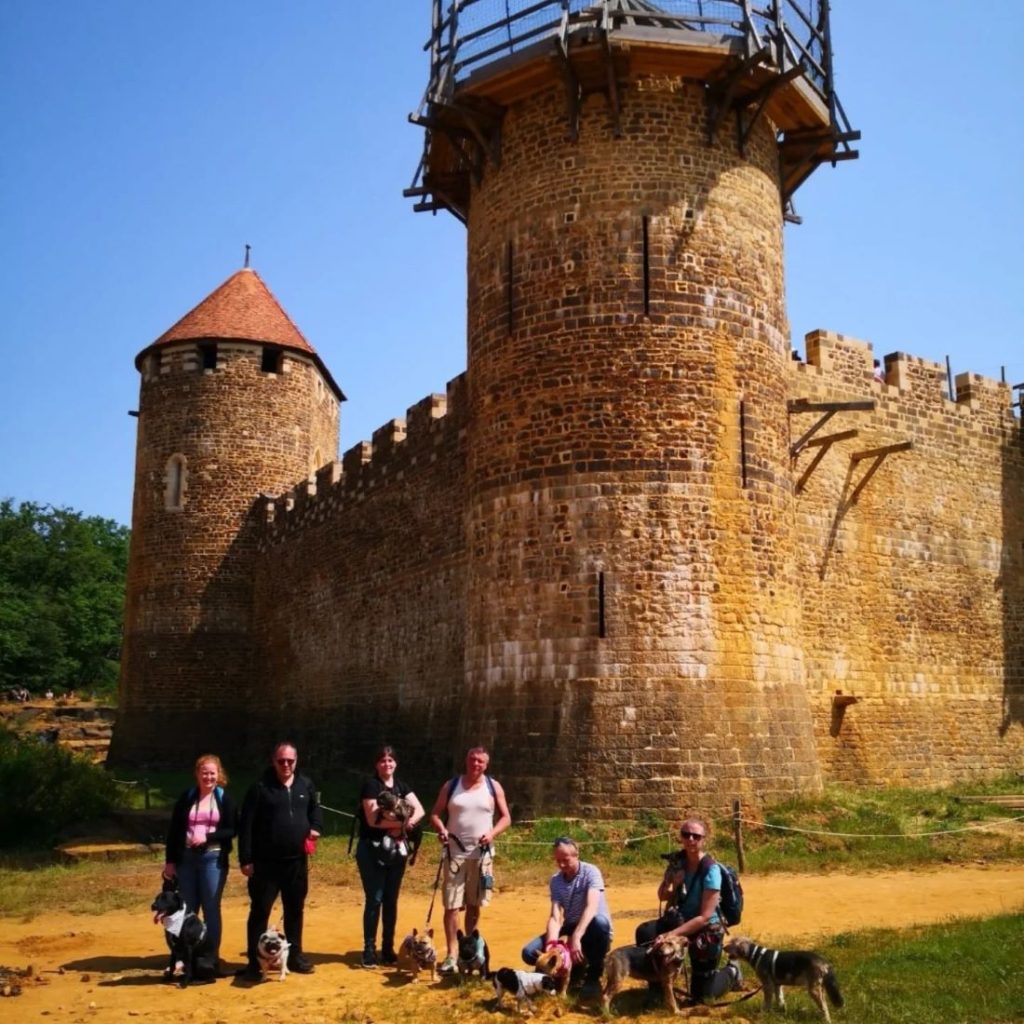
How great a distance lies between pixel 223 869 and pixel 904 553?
13150 millimetres

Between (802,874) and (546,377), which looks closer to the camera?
(802,874)

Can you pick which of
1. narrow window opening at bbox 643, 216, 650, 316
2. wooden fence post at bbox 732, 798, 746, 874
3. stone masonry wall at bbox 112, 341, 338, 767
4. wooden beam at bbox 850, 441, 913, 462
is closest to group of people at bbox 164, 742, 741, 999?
wooden fence post at bbox 732, 798, 746, 874

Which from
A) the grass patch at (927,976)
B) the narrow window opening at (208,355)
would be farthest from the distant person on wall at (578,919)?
the narrow window opening at (208,355)

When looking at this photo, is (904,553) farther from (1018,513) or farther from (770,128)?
(770,128)

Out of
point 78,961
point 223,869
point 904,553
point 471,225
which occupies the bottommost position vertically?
point 78,961

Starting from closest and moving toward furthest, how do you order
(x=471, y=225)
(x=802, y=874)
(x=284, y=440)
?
(x=802, y=874) → (x=471, y=225) → (x=284, y=440)

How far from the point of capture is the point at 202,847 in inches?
291

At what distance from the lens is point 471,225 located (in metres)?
15.5

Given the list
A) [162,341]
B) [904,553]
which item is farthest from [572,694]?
[162,341]

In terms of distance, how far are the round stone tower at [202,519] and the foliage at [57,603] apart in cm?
2229

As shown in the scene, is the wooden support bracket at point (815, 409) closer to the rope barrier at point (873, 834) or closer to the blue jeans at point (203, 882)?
the rope barrier at point (873, 834)

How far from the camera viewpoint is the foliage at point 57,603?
154 ft

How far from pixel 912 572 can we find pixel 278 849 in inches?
517

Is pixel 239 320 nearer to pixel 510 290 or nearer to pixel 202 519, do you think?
pixel 202 519
